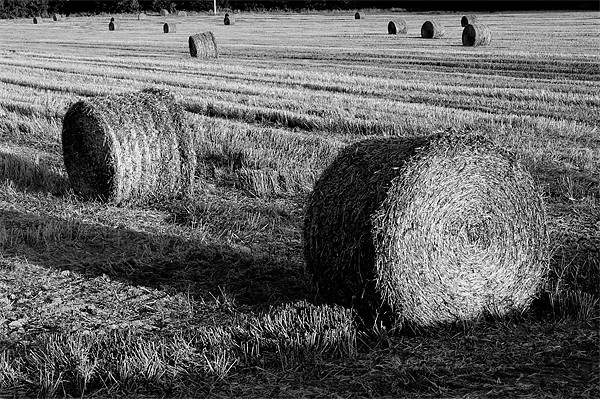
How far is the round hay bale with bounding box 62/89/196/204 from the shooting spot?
8.36 m

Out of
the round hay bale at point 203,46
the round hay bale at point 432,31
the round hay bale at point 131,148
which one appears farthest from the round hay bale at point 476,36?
the round hay bale at point 131,148

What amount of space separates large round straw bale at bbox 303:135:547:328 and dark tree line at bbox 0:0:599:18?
54.7m

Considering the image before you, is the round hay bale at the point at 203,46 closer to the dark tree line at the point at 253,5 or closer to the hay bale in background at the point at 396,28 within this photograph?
the hay bale in background at the point at 396,28

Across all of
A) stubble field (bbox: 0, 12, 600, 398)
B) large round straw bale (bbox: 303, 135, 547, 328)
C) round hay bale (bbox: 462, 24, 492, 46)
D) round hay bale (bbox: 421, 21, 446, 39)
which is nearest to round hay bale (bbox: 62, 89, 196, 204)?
stubble field (bbox: 0, 12, 600, 398)

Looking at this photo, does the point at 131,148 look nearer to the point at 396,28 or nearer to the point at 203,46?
the point at 203,46

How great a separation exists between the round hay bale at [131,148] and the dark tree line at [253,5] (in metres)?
52.6

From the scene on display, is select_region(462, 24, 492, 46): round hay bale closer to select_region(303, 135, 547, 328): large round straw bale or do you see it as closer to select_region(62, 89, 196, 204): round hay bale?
select_region(62, 89, 196, 204): round hay bale

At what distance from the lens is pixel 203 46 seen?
27.0m

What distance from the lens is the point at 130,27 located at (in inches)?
2146

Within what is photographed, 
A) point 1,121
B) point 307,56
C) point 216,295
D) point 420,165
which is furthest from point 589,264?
point 307,56

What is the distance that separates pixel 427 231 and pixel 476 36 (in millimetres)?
24793

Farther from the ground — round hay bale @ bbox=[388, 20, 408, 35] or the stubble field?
round hay bale @ bbox=[388, 20, 408, 35]

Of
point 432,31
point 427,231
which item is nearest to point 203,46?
point 432,31

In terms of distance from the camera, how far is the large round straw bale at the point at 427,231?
5012 mm
